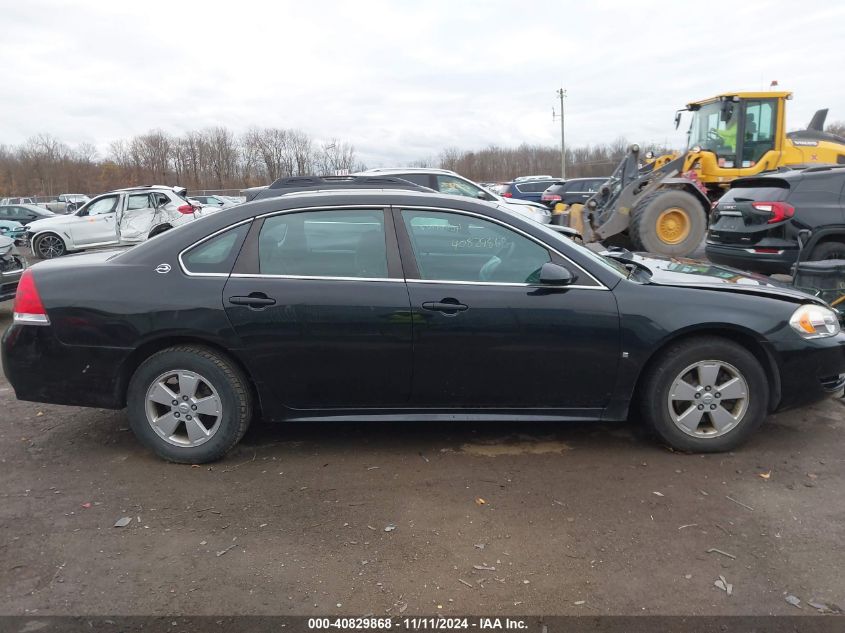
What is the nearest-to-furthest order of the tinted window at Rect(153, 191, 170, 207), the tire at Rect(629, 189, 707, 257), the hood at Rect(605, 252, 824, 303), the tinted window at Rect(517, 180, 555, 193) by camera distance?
the hood at Rect(605, 252, 824, 303), the tire at Rect(629, 189, 707, 257), the tinted window at Rect(153, 191, 170, 207), the tinted window at Rect(517, 180, 555, 193)

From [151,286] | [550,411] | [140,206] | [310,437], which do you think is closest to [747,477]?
[550,411]

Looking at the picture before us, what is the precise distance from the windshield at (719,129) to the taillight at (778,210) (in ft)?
19.3

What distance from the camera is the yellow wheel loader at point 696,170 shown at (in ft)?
35.5

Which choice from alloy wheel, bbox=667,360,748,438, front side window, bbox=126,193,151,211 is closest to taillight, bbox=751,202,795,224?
alloy wheel, bbox=667,360,748,438

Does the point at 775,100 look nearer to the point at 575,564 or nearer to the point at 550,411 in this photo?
the point at 550,411

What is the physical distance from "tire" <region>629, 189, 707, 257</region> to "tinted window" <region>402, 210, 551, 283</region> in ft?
24.9

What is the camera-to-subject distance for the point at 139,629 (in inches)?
94.7

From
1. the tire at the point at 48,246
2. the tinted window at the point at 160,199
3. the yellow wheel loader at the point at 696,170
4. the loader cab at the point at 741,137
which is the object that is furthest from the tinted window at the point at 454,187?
the tire at the point at 48,246

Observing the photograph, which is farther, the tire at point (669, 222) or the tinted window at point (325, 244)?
the tire at point (669, 222)

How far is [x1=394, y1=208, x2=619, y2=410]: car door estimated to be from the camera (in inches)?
141

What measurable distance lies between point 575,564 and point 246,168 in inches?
2799

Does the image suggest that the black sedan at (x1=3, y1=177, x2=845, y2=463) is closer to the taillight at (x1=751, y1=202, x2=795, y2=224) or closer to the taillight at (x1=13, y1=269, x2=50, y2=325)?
the taillight at (x1=13, y1=269, x2=50, y2=325)

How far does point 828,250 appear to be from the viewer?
728cm

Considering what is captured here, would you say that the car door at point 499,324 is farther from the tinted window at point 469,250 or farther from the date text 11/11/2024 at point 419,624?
the date text 11/11/2024 at point 419,624
